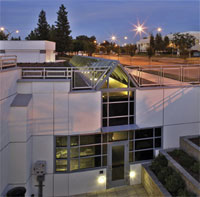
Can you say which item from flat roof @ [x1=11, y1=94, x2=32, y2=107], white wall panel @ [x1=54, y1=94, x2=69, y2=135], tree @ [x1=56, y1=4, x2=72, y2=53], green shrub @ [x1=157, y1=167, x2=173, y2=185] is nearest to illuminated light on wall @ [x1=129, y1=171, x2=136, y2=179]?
green shrub @ [x1=157, y1=167, x2=173, y2=185]

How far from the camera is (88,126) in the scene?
433 inches

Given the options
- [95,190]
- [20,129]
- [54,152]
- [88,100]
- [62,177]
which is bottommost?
[95,190]

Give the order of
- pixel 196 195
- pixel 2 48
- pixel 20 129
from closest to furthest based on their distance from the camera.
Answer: pixel 196 195 → pixel 20 129 → pixel 2 48

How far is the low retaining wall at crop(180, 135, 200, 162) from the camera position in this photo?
10806 millimetres

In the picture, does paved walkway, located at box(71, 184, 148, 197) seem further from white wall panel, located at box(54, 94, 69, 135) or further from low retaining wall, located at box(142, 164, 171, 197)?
white wall panel, located at box(54, 94, 69, 135)

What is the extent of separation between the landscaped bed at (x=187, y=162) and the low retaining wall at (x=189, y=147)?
0.66ft

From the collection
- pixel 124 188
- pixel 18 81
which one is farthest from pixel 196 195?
pixel 18 81

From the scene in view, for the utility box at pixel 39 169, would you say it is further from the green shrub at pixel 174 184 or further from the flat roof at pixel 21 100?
the green shrub at pixel 174 184

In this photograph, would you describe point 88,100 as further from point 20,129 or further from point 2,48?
point 2,48

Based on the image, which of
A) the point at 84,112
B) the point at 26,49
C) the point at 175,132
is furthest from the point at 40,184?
the point at 26,49

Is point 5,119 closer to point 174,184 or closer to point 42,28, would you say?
point 174,184

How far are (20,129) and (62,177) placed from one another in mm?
3277

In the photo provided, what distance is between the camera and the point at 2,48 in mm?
31234

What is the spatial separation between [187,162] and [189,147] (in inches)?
44.4
